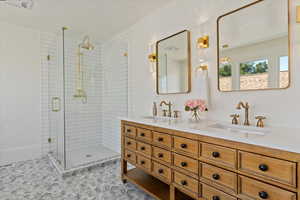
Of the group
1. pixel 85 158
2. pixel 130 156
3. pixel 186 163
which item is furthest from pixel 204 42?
pixel 85 158

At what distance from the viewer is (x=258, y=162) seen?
100 centimetres

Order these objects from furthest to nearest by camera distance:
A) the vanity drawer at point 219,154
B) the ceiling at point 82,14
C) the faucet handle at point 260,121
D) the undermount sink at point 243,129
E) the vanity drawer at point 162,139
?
the ceiling at point 82,14
the vanity drawer at point 162,139
the faucet handle at point 260,121
the undermount sink at point 243,129
the vanity drawer at point 219,154

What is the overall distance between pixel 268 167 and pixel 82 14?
115 inches

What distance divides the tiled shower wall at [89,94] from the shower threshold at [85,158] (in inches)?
5.1

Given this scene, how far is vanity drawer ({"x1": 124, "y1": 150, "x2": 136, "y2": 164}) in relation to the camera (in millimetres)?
2059

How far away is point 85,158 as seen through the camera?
298 centimetres

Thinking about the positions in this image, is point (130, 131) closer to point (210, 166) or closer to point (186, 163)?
point (186, 163)

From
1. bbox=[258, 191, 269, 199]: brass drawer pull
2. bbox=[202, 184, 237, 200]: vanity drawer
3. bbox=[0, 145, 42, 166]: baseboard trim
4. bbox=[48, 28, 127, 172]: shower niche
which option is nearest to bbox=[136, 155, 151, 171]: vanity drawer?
bbox=[202, 184, 237, 200]: vanity drawer

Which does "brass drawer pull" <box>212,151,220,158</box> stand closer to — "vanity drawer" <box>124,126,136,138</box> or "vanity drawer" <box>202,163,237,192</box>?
"vanity drawer" <box>202,163,237,192</box>

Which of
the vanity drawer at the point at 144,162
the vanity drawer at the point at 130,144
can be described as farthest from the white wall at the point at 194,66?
the vanity drawer at the point at 144,162

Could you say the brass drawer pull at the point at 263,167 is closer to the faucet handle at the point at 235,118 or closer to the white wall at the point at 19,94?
the faucet handle at the point at 235,118

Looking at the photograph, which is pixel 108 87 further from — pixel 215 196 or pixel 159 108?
pixel 215 196

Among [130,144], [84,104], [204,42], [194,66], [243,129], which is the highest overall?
[204,42]

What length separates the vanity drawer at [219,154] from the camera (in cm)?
112
